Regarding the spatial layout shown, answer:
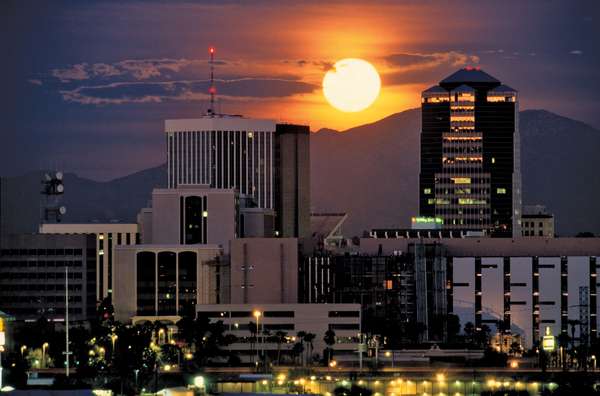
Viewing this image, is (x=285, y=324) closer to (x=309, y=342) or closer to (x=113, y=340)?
(x=309, y=342)

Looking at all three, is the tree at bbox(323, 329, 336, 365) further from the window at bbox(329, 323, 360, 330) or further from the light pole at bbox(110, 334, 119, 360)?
the light pole at bbox(110, 334, 119, 360)

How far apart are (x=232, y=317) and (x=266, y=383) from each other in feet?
179

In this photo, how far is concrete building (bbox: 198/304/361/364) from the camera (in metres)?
187

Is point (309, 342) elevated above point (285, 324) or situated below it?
below

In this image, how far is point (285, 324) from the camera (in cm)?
19125

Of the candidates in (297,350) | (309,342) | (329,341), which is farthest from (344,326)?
(297,350)

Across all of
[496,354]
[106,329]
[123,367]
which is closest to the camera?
[123,367]

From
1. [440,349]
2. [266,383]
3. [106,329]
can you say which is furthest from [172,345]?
[266,383]

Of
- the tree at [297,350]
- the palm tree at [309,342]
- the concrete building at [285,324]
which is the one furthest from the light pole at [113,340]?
the palm tree at [309,342]

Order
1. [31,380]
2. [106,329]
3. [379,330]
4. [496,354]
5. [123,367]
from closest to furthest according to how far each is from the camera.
Answer: [31,380] < [123,367] < [496,354] < [106,329] < [379,330]

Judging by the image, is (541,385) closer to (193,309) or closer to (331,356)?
(331,356)

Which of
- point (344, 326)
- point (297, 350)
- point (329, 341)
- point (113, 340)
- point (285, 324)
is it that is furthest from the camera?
point (285, 324)

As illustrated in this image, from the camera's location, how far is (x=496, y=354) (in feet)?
545

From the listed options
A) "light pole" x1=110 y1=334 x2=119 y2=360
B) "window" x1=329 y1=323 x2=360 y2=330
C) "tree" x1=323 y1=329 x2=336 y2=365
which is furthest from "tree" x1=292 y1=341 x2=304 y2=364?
"light pole" x1=110 y1=334 x2=119 y2=360
